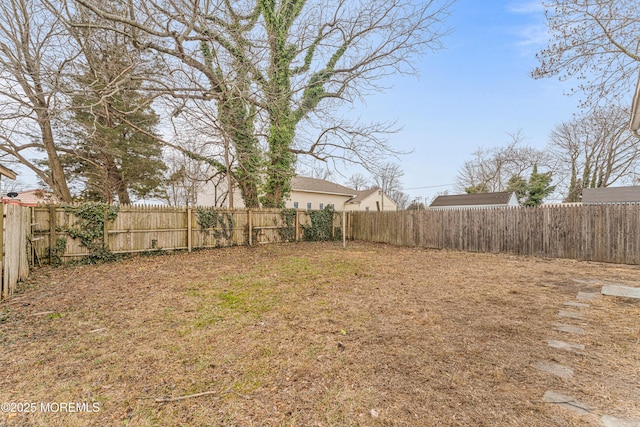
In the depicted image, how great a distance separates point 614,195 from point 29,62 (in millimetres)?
22997

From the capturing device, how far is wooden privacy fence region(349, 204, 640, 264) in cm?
755

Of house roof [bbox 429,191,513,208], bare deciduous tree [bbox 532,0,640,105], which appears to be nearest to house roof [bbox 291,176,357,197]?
house roof [bbox 429,191,513,208]

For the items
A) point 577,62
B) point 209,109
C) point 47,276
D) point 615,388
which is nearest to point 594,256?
point 577,62

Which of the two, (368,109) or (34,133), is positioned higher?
(368,109)

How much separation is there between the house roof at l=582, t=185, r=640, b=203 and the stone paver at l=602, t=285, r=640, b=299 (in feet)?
39.5

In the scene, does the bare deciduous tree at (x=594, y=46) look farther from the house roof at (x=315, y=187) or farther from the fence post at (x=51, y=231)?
the house roof at (x=315, y=187)

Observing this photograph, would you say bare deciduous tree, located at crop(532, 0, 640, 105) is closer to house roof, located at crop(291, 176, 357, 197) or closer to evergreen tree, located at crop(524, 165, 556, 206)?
house roof, located at crop(291, 176, 357, 197)

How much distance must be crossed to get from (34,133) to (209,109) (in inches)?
270

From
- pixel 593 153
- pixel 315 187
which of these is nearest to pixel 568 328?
pixel 315 187

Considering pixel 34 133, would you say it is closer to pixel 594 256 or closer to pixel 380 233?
pixel 380 233

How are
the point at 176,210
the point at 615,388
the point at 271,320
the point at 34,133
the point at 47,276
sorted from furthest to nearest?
1. the point at 34,133
2. the point at 176,210
3. the point at 47,276
4. the point at 271,320
5. the point at 615,388

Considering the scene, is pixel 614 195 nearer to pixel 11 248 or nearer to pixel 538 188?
pixel 538 188

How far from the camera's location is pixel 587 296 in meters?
4.33

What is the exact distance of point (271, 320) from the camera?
10.8ft
